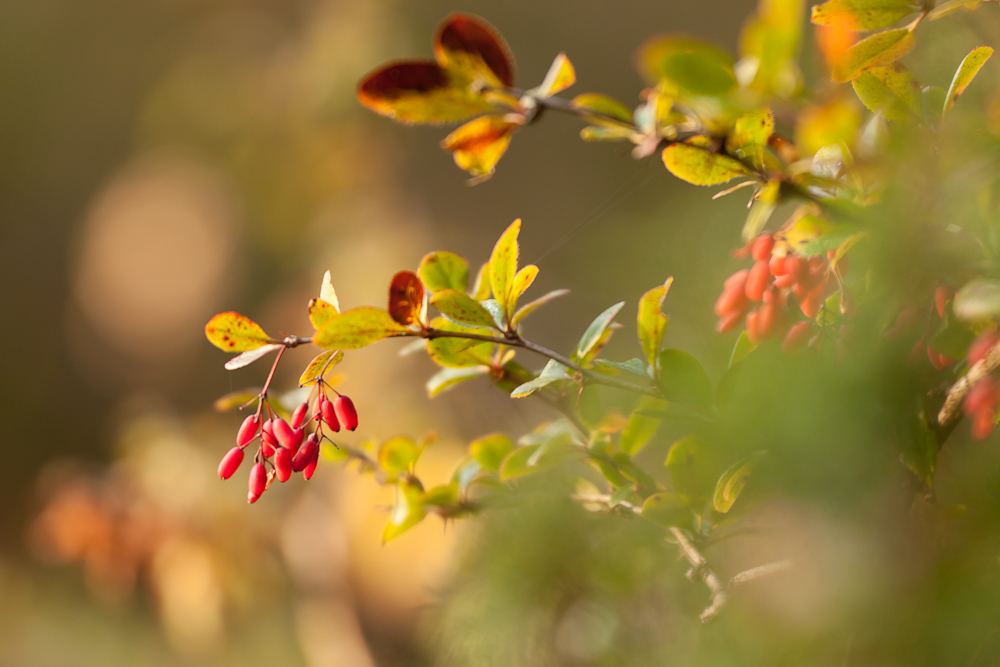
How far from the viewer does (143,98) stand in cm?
181

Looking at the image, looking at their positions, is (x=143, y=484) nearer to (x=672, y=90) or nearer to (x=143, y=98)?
(x=672, y=90)

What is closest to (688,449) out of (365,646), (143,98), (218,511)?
(365,646)

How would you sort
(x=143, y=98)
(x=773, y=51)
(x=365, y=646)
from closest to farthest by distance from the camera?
(x=773, y=51) < (x=365, y=646) < (x=143, y=98)

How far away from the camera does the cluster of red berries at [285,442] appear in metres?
0.20

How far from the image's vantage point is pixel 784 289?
23 centimetres

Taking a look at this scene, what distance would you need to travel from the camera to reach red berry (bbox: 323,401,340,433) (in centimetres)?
20

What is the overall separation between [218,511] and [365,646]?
0.31 metres

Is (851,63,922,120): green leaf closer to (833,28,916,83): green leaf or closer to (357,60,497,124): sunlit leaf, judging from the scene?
(833,28,916,83): green leaf

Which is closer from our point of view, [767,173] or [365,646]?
[767,173]

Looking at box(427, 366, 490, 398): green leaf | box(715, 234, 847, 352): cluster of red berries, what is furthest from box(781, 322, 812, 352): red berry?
box(427, 366, 490, 398): green leaf

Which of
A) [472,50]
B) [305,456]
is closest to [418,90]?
[472,50]

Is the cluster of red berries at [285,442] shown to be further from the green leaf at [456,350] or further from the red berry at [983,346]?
the red berry at [983,346]

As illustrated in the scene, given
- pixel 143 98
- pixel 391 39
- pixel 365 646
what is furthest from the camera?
pixel 143 98

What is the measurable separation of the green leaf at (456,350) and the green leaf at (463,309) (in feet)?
0.04
